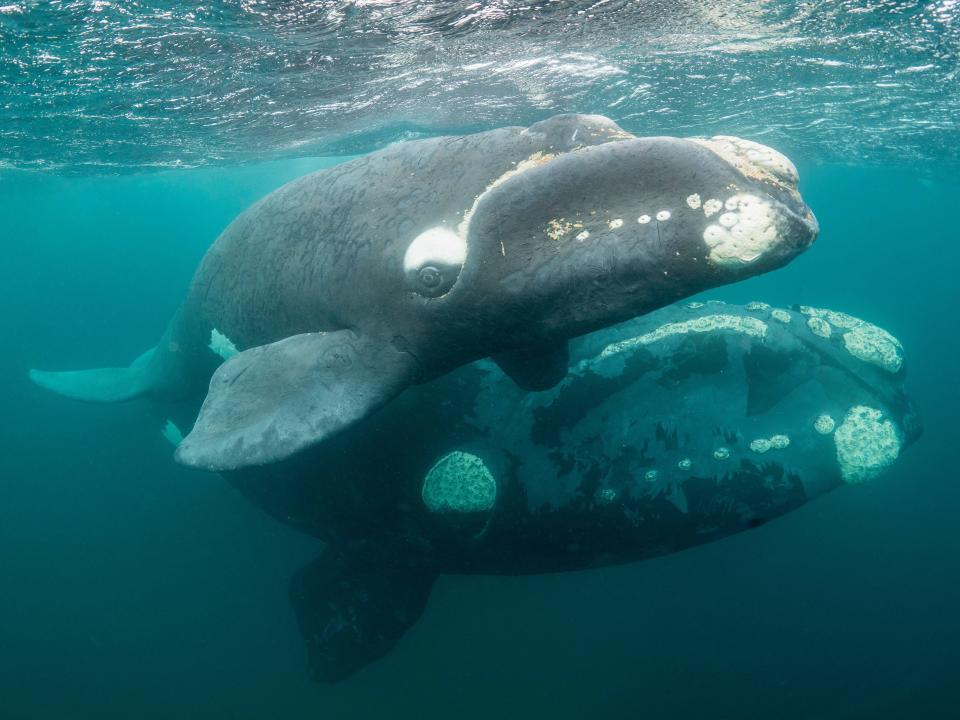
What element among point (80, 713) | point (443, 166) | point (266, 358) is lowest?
point (80, 713)

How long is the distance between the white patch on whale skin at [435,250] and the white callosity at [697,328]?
140 inches

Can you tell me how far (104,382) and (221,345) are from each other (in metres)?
6.98

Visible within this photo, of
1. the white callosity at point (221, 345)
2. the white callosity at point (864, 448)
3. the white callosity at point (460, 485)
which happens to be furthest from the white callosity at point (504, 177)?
the white callosity at point (864, 448)

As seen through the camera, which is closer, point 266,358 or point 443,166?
point 443,166

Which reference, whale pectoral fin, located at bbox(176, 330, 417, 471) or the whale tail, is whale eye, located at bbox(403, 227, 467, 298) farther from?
the whale tail

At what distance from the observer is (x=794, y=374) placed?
7.10 meters

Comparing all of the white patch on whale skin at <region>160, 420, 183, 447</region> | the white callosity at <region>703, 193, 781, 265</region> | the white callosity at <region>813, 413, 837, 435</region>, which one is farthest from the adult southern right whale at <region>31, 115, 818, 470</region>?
the white patch on whale skin at <region>160, 420, 183, 447</region>

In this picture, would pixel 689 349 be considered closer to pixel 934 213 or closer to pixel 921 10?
pixel 921 10

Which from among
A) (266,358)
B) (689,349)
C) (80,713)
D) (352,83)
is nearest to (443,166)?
(266,358)

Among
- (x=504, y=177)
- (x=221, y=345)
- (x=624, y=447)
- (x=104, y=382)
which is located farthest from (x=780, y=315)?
(x=104, y=382)

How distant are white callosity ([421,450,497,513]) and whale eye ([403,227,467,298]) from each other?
9.49 ft

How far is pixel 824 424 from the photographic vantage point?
269 inches

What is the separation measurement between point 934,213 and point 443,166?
9794 cm

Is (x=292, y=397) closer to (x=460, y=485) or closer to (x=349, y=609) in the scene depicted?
(x=460, y=485)
